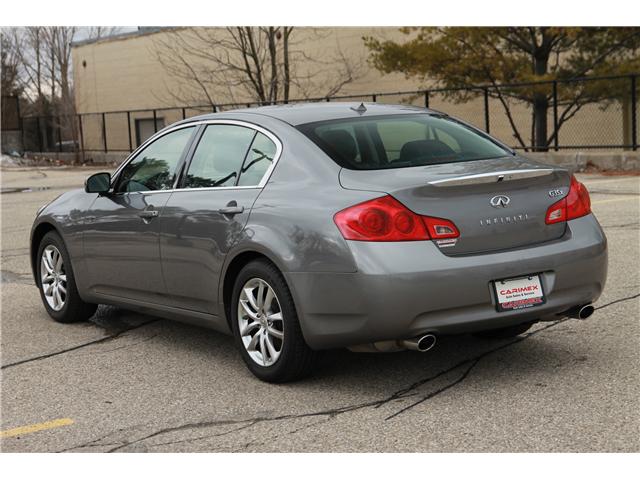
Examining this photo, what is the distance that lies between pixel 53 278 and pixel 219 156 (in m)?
2.30

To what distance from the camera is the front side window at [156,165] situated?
682 cm

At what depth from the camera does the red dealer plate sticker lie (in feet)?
17.5

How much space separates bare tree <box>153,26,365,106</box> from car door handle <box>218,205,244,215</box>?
25242 millimetres

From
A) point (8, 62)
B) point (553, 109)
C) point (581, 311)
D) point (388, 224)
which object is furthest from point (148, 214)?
point (8, 62)

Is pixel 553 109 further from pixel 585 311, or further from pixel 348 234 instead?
pixel 348 234

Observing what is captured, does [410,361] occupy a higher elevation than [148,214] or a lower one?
lower

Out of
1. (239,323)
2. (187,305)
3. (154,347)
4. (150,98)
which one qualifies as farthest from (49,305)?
(150,98)

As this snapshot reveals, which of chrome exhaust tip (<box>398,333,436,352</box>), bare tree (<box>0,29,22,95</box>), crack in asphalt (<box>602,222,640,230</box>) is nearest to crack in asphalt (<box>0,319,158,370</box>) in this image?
chrome exhaust tip (<box>398,333,436,352</box>)

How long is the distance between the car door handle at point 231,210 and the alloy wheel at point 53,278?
232cm

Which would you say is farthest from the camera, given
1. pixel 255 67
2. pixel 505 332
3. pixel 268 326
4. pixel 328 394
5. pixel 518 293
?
pixel 255 67

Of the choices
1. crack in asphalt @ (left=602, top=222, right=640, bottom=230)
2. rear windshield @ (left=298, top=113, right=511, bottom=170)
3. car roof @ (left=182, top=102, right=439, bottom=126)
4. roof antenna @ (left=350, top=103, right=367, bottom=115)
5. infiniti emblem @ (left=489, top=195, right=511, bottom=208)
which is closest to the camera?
infiniti emblem @ (left=489, top=195, right=511, bottom=208)

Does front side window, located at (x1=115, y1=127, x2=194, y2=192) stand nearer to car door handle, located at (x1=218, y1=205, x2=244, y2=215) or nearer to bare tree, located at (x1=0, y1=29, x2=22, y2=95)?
car door handle, located at (x1=218, y1=205, x2=244, y2=215)

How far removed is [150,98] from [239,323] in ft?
135

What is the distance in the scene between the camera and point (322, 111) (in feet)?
20.9
